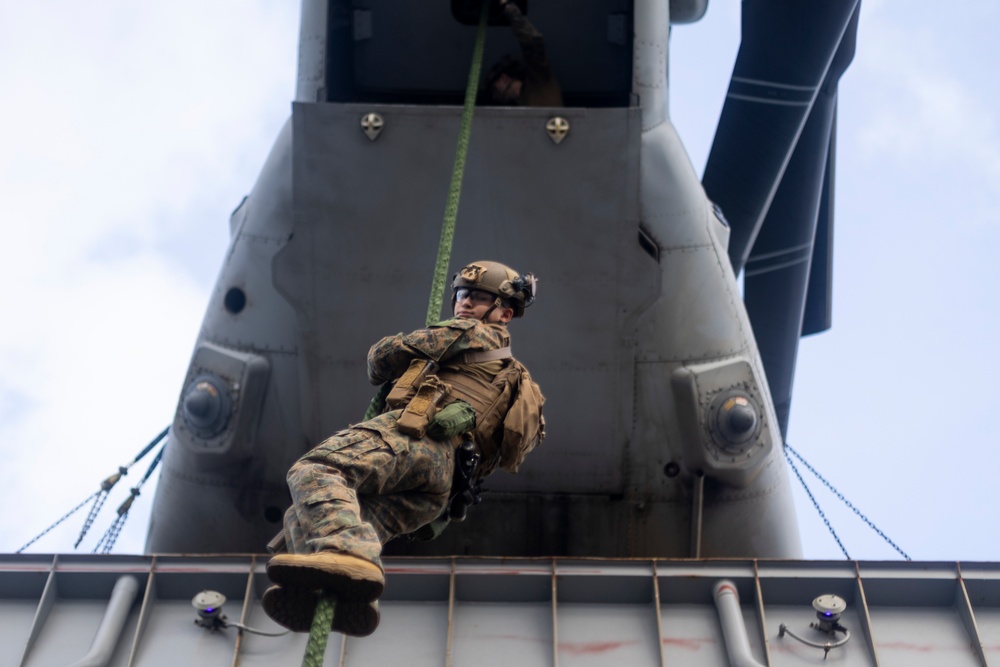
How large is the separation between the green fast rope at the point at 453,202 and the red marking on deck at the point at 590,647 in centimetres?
275

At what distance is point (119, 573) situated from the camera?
11.1 m

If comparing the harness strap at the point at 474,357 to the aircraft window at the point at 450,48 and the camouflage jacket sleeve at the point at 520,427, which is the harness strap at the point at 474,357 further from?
the aircraft window at the point at 450,48

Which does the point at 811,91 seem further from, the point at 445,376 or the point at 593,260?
the point at 445,376

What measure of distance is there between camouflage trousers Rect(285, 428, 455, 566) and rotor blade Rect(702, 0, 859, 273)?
1028 cm

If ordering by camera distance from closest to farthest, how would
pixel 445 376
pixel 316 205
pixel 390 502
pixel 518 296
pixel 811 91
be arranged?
pixel 390 502
pixel 445 376
pixel 518 296
pixel 316 205
pixel 811 91

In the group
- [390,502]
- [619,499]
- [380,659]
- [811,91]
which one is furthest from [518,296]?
[811,91]

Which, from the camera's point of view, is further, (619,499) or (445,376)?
(619,499)

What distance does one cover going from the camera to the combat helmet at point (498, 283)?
734 cm

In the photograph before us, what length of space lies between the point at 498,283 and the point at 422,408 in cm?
106

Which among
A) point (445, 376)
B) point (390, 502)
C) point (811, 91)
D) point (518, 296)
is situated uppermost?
point (811, 91)

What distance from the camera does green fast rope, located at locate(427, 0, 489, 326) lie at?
24.4ft

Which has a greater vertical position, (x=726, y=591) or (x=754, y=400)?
(x=754, y=400)

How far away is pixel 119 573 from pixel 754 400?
19.2 ft

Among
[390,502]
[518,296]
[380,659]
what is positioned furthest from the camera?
[380,659]
